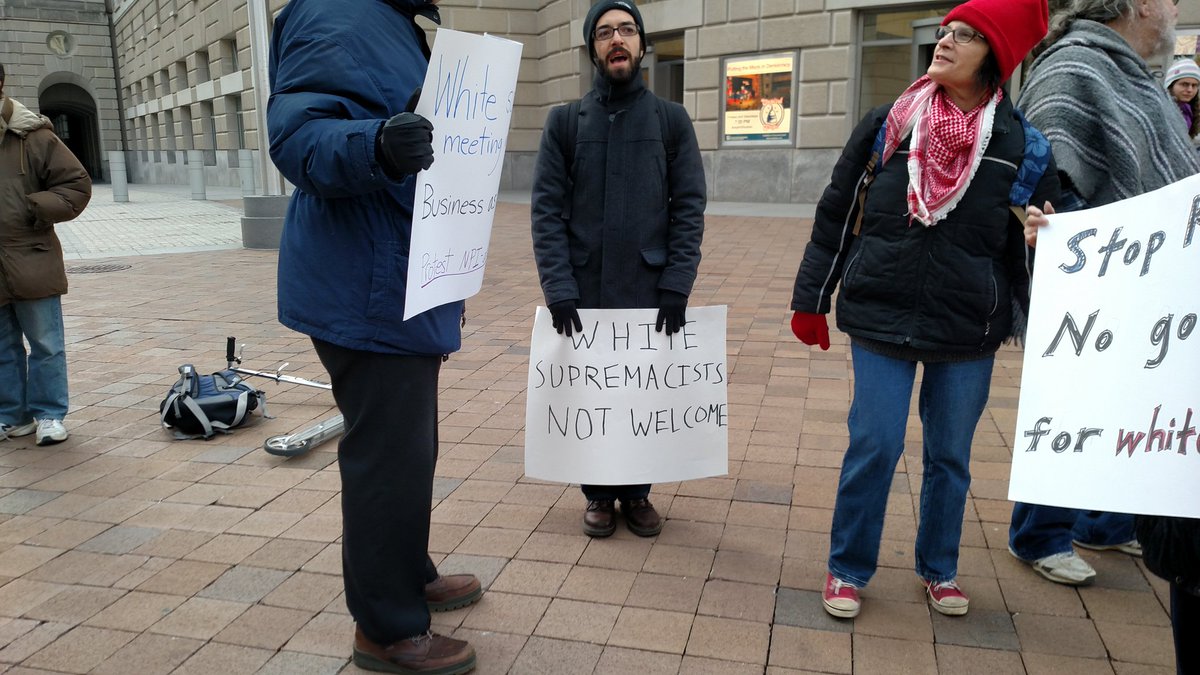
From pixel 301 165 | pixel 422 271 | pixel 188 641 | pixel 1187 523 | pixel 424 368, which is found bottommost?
pixel 188 641

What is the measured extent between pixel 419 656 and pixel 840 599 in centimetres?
126

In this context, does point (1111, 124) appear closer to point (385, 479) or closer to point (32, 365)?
point (385, 479)

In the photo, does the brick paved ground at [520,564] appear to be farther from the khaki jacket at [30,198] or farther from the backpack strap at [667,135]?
the backpack strap at [667,135]

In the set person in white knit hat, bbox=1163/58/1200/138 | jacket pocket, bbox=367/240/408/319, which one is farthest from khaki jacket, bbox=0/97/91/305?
person in white knit hat, bbox=1163/58/1200/138

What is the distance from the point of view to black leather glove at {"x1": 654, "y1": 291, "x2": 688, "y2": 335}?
3152mm

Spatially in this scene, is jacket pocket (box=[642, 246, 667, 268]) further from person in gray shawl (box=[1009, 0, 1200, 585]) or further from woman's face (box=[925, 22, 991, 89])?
person in gray shawl (box=[1009, 0, 1200, 585])

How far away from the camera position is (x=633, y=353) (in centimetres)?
323

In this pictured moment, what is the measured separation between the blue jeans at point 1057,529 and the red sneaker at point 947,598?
37 centimetres

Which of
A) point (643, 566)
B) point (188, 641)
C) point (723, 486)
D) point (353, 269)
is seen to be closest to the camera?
point (353, 269)

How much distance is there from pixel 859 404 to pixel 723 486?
1226 millimetres

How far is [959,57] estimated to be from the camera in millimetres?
2369

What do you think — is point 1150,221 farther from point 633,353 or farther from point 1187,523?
point 633,353

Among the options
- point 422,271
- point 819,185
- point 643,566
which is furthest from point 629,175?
point 819,185

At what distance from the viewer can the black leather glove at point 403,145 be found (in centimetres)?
191
